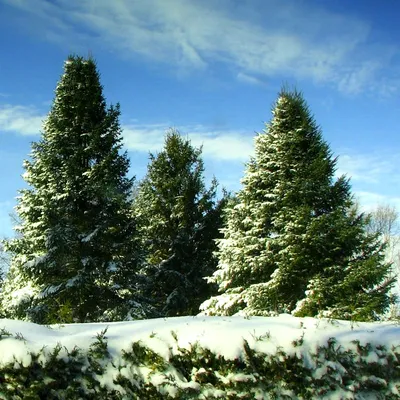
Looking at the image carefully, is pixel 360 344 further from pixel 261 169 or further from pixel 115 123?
pixel 115 123

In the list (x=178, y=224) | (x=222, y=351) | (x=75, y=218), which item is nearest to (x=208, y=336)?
(x=222, y=351)

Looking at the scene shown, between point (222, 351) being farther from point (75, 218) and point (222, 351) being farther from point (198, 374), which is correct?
point (75, 218)

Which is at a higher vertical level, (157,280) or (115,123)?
(115,123)

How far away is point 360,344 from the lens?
3824mm

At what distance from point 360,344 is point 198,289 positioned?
1307 centimetres

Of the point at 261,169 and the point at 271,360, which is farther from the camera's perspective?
the point at 261,169

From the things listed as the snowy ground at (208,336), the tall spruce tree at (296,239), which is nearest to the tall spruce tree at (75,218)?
the tall spruce tree at (296,239)

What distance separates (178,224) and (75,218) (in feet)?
18.9

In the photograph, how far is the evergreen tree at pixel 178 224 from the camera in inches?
650

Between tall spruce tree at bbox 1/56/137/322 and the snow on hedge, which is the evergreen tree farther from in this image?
the snow on hedge

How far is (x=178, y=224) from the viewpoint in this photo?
17.7 metres

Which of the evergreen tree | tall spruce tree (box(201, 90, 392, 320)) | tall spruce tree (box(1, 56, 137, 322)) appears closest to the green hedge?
tall spruce tree (box(201, 90, 392, 320))

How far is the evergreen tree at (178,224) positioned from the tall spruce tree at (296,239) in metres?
4.02

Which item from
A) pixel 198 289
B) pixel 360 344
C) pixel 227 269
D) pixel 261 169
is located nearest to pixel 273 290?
pixel 227 269
